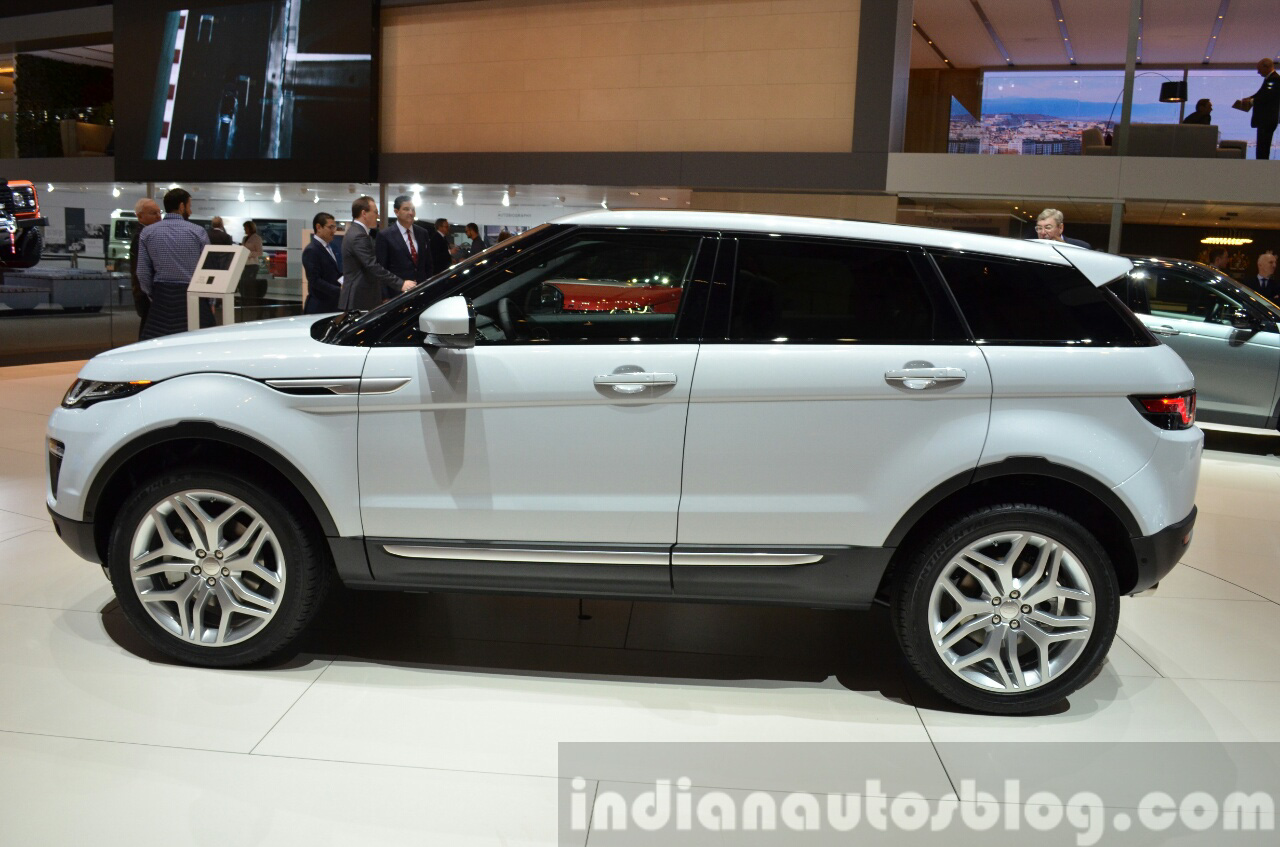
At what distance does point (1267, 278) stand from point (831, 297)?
905 centimetres

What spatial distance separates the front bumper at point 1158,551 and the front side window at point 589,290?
1.74 metres

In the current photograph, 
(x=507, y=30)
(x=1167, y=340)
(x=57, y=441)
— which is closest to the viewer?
(x=57, y=441)

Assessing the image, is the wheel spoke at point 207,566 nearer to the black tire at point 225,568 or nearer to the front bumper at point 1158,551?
the black tire at point 225,568

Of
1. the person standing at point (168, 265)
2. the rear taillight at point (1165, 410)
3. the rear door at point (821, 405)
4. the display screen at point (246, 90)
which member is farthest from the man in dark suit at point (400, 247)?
the rear taillight at point (1165, 410)

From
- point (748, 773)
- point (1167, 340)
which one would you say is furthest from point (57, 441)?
point (1167, 340)

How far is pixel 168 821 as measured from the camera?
104 inches

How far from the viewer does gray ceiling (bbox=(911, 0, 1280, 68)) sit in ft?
39.6

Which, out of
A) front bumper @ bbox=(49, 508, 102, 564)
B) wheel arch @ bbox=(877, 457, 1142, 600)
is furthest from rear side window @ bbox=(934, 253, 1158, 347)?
front bumper @ bbox=(49, 508, 102, 564)

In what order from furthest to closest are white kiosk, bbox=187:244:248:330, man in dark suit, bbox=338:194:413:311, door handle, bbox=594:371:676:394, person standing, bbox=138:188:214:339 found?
white kiosk, bbox=187:244:248:330
person standing, bbox=138:188:214:339
man in dark suit, bbox=338:194:413:311
door handle, bbox=594:371:676:394

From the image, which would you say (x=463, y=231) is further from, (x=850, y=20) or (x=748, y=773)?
(x=748, y=773)

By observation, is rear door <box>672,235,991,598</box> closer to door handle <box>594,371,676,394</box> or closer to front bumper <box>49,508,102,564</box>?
door handle <box>594,371,676,394</box>

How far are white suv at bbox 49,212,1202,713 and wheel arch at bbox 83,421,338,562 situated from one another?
14 millimetres

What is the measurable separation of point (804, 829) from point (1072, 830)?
0.76 m

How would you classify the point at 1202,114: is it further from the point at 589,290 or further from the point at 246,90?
the point at 246,90
